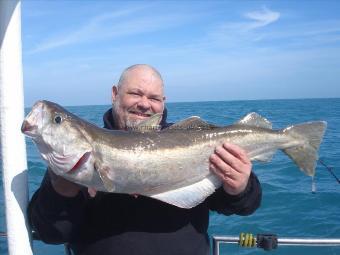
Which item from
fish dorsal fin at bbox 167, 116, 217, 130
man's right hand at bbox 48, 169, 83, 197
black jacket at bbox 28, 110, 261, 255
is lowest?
black jacket at bbox 28, 110, 261, 255

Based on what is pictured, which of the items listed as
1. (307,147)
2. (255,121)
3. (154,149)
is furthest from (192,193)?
(307,147)

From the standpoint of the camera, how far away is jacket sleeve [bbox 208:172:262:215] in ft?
11.6

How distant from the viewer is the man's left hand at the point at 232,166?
3324mm

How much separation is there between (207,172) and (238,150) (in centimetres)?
38

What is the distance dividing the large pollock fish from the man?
18 cm

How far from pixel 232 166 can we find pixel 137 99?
52.3 inches

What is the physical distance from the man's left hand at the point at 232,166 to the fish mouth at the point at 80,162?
3.66 feet

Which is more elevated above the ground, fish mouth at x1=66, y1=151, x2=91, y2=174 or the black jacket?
fish mouth at x1=66, y1=151, x2=91, y2=174

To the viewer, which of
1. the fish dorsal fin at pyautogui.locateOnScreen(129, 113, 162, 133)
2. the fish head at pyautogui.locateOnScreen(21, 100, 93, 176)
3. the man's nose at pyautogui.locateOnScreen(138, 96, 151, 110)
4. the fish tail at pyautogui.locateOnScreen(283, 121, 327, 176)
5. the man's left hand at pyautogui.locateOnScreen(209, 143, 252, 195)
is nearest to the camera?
the fish head at pyautogui.locateOnScreen(21, 100, 93, 176)

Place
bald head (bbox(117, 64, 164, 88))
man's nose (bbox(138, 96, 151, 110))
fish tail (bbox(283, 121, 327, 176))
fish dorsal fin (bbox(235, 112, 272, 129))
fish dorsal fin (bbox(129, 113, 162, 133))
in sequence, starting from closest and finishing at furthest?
1. fish dorsal fin (bbox(129, 113, 162, 133))
2. fish dorsal fin (bbox(235, 112, 272, 129))
3. fish tail (bbox(283, 121, 327, 176))
4. man's nose (bbox(138, 96, 151, 110))
5. bald head (bbox(117, 64, 164, 88))

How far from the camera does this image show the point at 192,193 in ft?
11.4

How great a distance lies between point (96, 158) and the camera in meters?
3.11

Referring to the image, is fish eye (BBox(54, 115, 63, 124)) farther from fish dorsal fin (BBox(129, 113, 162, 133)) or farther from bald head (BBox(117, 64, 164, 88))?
bald head (BBox(117, 64, 164, 88))

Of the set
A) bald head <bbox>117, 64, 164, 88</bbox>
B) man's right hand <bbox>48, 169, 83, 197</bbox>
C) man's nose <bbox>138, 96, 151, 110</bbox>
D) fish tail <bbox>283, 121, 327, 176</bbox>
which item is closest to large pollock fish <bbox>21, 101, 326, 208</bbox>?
fish tail <bbox>283, 121, 327, 176</bbox>
